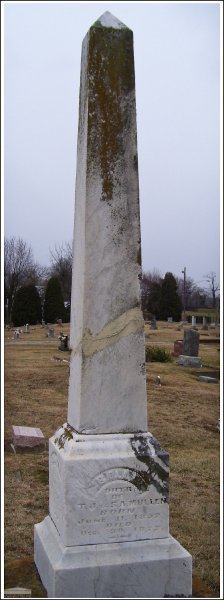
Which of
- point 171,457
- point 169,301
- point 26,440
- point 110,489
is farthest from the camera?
point 169,301

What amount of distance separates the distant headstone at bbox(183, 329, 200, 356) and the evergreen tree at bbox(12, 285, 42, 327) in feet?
73.8

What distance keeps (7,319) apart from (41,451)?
115ft

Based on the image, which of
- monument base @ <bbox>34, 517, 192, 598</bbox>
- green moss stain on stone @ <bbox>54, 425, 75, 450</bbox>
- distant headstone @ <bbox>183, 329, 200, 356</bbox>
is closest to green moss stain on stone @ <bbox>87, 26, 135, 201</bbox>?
green moss stain on stone @ <bbox>54, 425, 75, 450</bbox>

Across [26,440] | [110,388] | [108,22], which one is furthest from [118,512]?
[26,440]

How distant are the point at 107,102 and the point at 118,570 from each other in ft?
9.75

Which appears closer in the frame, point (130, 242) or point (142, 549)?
point (142, 549)

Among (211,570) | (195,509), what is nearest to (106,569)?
(211,570)

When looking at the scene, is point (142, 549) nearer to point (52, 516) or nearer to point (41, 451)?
point (52, 516)

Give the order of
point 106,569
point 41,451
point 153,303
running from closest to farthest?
point 106,569
point 41,451
point 153,303

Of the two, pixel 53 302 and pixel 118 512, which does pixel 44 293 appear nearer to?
pixel 53 302

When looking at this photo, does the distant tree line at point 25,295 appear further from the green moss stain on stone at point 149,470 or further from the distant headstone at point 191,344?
the green moss stain on stone at point 149,470

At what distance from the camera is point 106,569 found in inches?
138

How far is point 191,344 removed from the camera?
20672mm

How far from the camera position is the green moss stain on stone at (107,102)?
382cm
